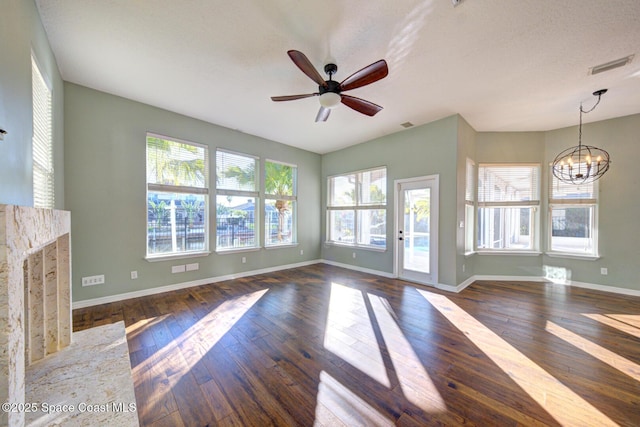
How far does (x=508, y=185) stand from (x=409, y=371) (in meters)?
4.86

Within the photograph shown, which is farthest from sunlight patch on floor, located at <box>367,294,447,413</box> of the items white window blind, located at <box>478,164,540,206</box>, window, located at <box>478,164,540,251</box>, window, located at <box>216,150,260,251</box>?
white window blind, located at <box>478,164,540,206</box>

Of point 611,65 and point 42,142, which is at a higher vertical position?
point 611,65

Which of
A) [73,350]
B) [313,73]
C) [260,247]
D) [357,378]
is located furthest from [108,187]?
[357,378]

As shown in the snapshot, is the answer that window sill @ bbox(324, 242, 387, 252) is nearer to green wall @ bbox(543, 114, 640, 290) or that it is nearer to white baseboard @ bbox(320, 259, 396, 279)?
white baseboard @ bbox(320, 259, 396, 279)

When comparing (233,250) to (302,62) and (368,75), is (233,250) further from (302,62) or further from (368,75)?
(368,75)

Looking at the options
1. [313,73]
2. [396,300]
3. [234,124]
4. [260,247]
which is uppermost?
[234,124]

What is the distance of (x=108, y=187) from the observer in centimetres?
363

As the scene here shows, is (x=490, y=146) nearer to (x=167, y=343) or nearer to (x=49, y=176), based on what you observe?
(x=167, y=343)

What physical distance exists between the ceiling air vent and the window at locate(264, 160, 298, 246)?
5.18m

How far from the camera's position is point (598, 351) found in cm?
239

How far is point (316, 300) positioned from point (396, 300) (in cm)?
126

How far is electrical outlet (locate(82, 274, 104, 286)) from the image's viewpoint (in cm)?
342

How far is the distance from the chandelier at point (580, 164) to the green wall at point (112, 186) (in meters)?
6.79

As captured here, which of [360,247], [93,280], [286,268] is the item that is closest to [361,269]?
[360,247]
